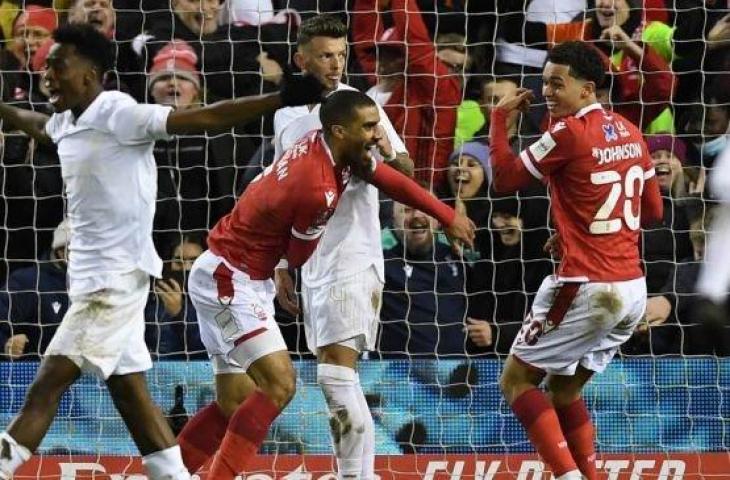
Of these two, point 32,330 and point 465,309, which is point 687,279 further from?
point 32,330

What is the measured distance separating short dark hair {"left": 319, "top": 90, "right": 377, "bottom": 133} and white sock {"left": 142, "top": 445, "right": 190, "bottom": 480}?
1.34 m

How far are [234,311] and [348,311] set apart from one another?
1.70 ft

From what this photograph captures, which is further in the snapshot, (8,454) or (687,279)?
(687,279)

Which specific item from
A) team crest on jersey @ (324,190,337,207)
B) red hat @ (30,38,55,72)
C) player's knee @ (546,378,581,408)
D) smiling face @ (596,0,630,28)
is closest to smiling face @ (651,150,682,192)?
smiling face @ (596,0,630,28)

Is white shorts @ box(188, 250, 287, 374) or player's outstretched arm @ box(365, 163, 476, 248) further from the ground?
player's outstretched arm @ box(365, 163, 476, 248)

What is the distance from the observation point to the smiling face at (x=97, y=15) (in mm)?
9250

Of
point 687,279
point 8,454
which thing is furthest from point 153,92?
point 8,454

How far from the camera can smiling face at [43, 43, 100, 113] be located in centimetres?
595

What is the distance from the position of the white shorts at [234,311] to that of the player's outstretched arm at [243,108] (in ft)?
2.72

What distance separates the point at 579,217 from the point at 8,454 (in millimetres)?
2458

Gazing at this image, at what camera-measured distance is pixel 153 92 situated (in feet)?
29.6

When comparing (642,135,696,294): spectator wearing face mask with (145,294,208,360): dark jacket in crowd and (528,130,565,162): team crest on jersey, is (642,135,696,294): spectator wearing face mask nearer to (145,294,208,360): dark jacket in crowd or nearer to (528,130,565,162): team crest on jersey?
(528,130,565,162): team crest on jersey

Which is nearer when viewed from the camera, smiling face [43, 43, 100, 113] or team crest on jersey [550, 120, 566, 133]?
smiling face [43, 43, 100, 113]

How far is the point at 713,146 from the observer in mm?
8680
